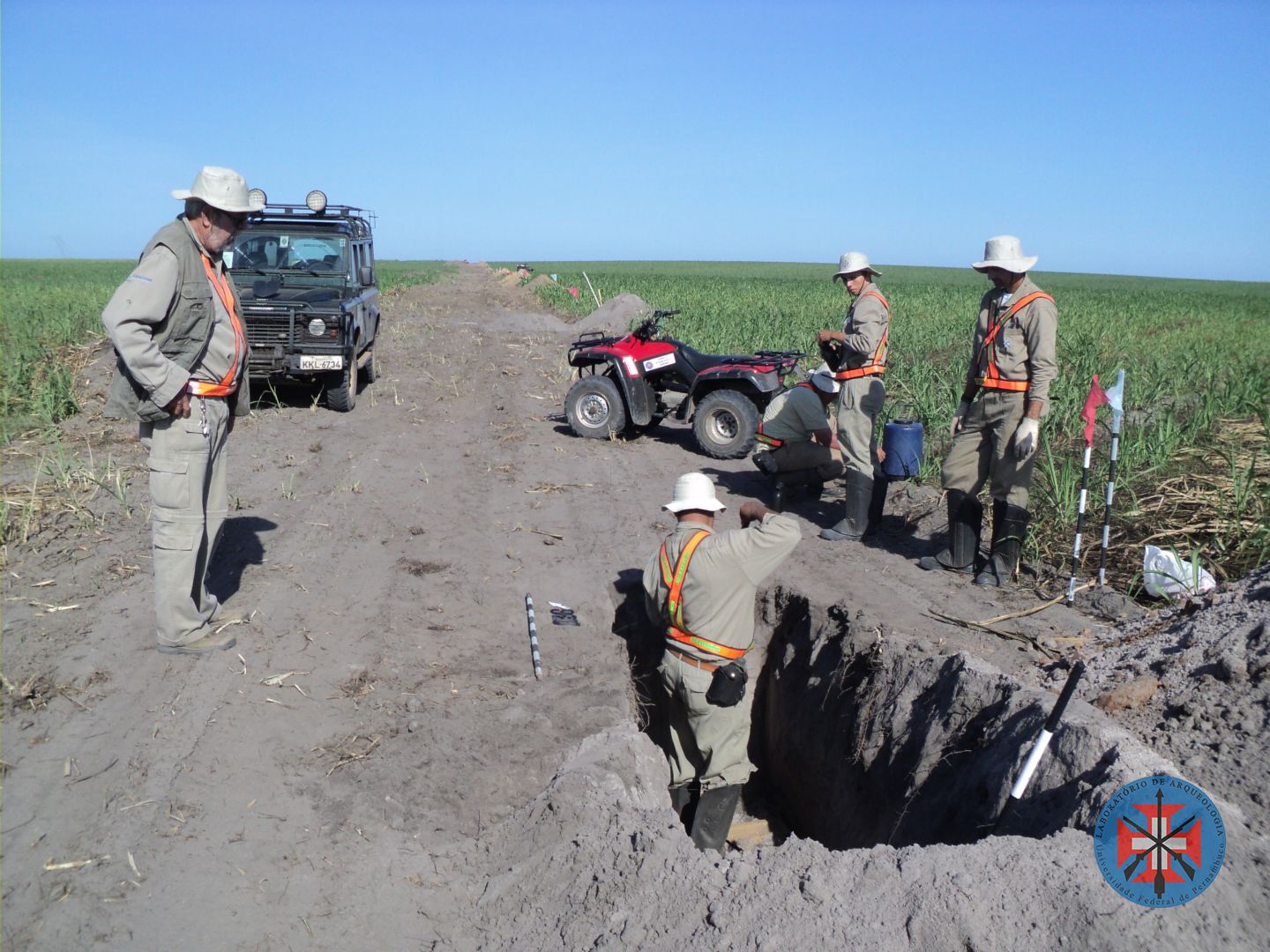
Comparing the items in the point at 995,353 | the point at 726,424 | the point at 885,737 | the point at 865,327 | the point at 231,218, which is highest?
the point at 231,218

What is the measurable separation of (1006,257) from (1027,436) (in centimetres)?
111

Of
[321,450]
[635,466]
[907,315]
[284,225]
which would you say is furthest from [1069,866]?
[907,315]

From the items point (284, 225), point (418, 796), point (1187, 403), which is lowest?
point (418, 796)

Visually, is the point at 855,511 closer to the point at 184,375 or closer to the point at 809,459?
the point at 809,459

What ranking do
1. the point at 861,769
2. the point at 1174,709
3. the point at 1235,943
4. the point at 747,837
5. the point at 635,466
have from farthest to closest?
the point at 635,466
the point at 747,837
the point at 861,769
the point at 1174,709
the point at 1235,943

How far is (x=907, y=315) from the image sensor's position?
23438 millimetres

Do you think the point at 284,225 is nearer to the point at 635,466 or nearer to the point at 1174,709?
the point at 635,466

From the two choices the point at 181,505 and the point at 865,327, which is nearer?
the point at 181,505

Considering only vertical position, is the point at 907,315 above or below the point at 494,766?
above

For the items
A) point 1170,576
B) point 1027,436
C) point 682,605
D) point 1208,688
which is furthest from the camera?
point 1027,436

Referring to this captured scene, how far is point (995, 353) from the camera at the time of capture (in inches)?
231

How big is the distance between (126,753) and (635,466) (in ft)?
19.4

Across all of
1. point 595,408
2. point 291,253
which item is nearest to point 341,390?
point 291,253

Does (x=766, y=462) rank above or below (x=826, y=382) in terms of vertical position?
below
